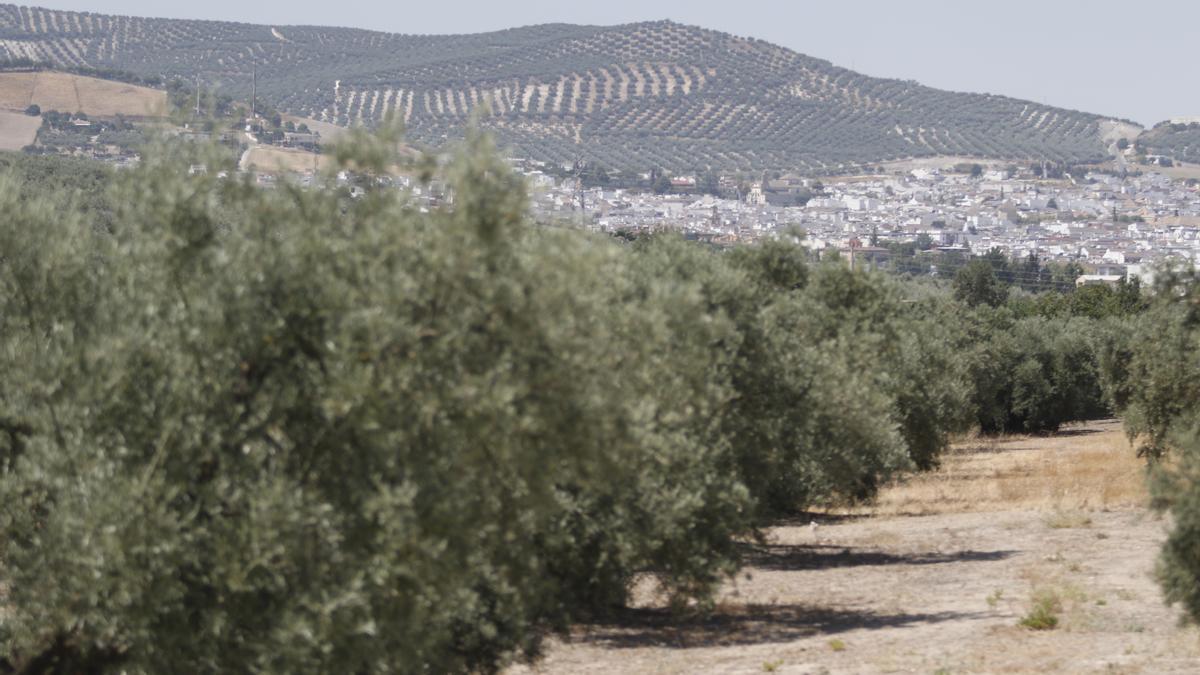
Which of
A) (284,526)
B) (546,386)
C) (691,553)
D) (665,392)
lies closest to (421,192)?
(546,386)

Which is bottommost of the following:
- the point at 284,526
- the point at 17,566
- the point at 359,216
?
the point at 17,566

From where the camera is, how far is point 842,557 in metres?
33.9

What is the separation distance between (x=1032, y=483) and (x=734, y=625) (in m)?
27.2

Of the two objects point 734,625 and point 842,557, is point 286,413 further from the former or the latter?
point 842,557

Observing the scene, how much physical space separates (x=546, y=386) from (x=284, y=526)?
2.01 meters

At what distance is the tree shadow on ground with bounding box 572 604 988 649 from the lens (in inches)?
915

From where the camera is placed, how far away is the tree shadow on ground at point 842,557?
32.4 meters

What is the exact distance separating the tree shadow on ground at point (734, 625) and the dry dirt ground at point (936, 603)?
0.03 meters

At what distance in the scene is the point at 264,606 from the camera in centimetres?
1041

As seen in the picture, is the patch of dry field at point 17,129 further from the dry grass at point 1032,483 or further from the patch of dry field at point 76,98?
the dry grass at point 1032,483

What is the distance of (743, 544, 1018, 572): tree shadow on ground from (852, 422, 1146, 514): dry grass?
4.64 m

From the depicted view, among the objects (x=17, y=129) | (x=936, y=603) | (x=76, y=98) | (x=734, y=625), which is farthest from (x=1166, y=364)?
(x=76, y=98)

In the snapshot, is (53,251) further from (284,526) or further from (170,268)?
(284,526)

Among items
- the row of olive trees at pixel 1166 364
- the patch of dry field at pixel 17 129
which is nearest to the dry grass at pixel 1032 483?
the row of olive trees at pixel 1166 364
